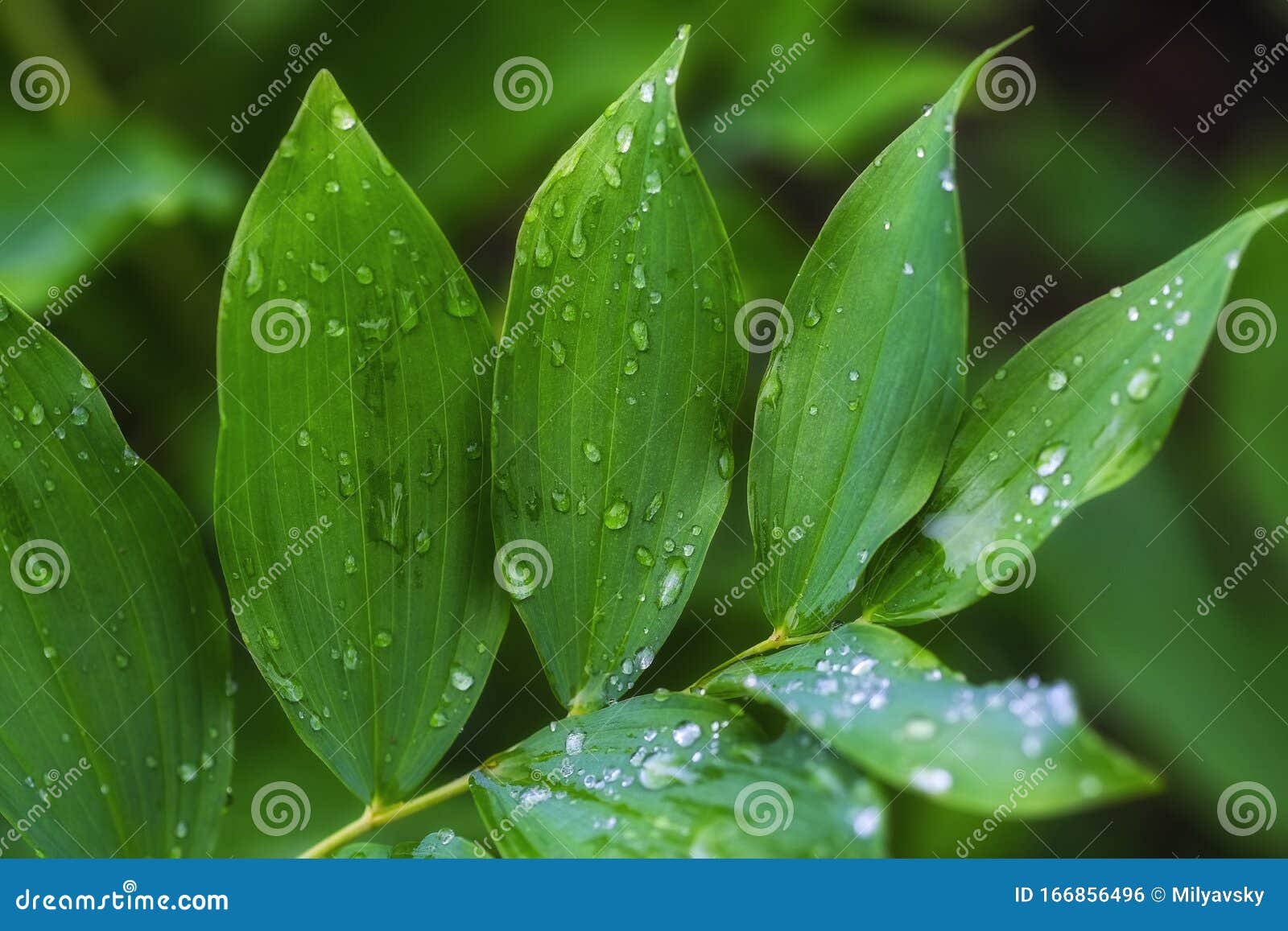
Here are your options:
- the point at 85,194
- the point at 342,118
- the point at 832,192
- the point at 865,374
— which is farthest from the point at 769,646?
the point at 85,194

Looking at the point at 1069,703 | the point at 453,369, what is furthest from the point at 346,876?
the point at 1069,703

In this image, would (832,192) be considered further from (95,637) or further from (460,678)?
(95,637)

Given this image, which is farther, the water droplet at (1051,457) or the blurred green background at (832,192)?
the blurred green background at (832,192)

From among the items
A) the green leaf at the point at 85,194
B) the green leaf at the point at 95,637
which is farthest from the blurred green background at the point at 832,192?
the green leaf at the point at 95,637

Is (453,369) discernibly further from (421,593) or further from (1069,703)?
(1069,703)

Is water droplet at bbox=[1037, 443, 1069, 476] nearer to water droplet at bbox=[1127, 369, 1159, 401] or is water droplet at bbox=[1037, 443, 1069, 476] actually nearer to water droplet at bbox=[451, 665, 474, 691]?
water droplet at bbox=[1127, 369, 1159, 401]

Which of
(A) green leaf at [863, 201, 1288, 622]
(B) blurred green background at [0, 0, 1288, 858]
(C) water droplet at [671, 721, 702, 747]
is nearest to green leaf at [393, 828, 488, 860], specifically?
(C) water droplet at [671, 721, 702, 747]

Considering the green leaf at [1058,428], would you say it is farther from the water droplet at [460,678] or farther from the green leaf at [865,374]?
the water droplet at [460,678]
